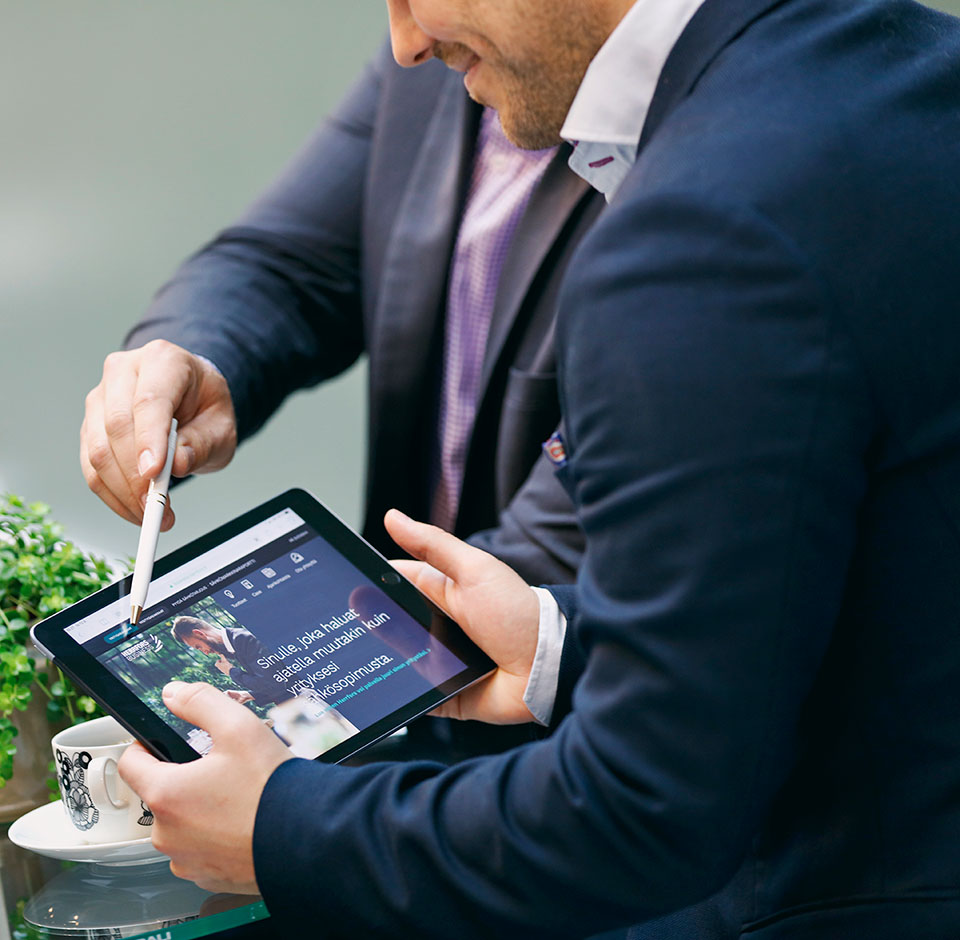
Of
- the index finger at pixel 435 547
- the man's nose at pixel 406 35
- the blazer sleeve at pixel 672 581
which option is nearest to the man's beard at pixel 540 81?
the man's nose at pixel 406 35

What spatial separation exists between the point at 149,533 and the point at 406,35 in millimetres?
384

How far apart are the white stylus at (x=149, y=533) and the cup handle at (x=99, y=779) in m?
0.09

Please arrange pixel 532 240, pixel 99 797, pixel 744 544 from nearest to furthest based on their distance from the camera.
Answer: pixel 744 544, pixel 99 797, pixel 532 240

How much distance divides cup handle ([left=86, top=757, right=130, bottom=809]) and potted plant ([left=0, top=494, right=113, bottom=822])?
3.8 inches

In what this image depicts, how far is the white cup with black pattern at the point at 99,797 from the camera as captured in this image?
28.8 inches

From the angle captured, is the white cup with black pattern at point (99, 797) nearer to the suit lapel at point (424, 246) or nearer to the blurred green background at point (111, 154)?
the suit lapel at point (424, 246)

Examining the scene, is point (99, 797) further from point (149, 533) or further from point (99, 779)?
point (149, 533)

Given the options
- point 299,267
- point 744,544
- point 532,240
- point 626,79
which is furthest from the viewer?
point 299,267

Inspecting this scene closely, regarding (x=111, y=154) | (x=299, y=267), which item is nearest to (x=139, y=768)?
A: (x=299, y=267)

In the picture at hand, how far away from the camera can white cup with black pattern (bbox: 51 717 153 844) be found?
730mm

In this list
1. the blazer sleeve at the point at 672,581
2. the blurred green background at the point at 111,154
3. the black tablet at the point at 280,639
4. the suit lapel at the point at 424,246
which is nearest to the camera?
the blazer sleeve at the point at 672,581

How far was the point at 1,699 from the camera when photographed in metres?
0.79

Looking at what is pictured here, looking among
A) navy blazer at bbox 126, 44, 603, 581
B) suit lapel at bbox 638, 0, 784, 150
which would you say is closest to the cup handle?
navy blazer at bbox 126, 44, 603, 581

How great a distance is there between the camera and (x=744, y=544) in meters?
→ 0.49
